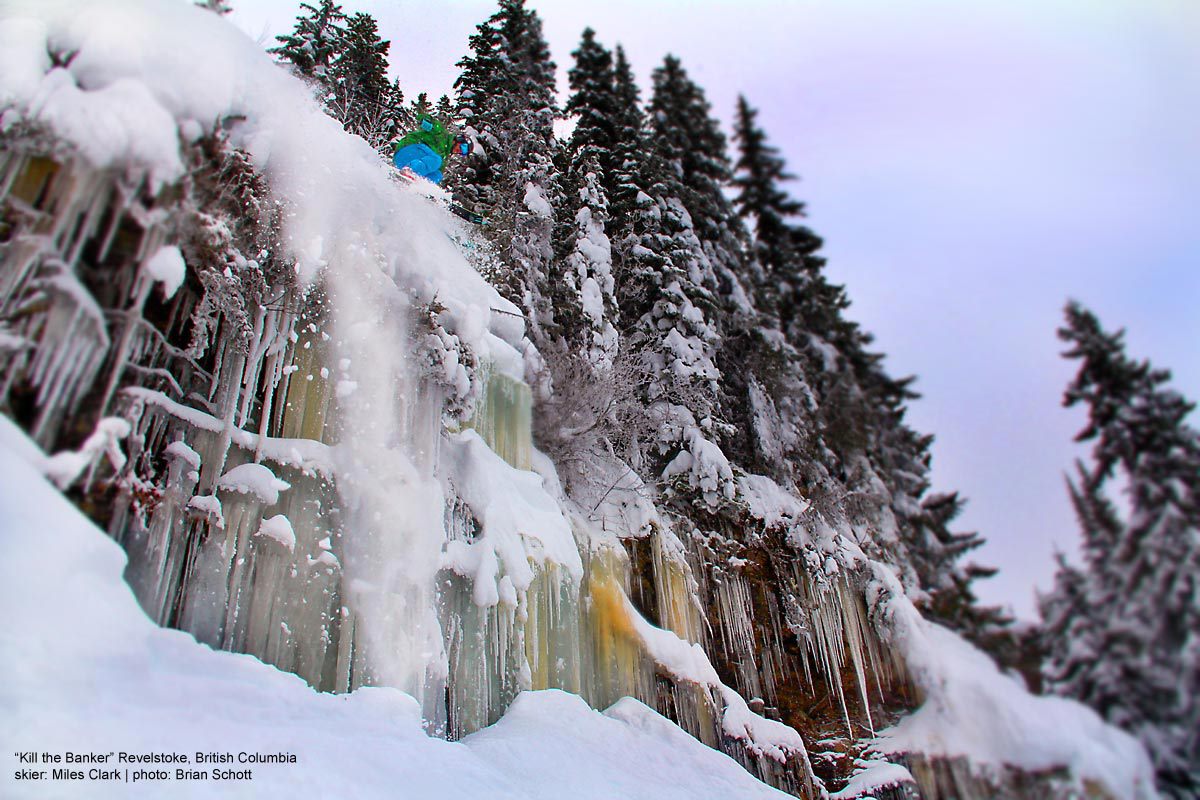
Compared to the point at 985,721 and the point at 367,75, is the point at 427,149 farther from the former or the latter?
the point at 985,721

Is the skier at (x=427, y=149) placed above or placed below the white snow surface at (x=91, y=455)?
above

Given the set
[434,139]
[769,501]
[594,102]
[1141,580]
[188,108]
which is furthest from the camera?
[594,102]

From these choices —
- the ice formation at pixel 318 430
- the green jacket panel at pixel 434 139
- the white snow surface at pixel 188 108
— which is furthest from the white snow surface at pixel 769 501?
the green jacket panel at pixel 434 139

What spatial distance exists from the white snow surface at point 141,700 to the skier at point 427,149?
911 cm

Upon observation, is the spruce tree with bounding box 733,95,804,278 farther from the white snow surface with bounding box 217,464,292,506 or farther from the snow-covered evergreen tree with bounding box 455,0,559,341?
the white snow surface with bounding box 217,464,292,506

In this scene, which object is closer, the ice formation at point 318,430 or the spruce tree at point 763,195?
the ice formation at point 318,430

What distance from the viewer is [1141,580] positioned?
3.72 meters

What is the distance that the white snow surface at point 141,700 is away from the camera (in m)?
3.16

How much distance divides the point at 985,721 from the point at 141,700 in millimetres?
9258

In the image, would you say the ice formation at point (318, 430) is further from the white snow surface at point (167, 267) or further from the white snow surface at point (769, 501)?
the white snow surface at point (769, 501)

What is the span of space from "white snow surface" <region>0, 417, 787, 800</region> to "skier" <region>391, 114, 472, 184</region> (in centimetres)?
911

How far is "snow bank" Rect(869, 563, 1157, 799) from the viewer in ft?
13.1

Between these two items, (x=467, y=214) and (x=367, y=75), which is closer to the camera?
(x=467, y=214)

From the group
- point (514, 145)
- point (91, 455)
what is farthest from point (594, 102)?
point (91, 455)
